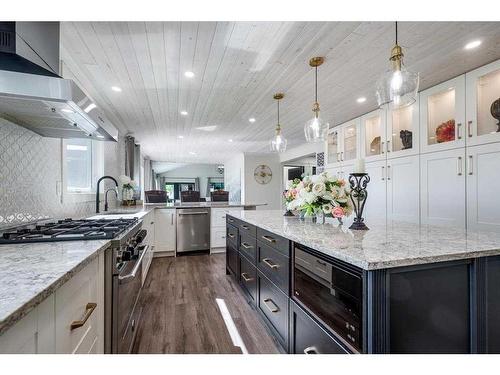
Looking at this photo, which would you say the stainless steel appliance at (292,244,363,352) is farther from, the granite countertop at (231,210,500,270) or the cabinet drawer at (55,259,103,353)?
the cabinet drawer at (55,259,103,353)

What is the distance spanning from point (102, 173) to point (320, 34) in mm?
3006

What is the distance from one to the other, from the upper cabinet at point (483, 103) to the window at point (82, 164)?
3.78 metres

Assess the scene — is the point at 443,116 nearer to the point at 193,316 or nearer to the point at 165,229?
the point at 193,316

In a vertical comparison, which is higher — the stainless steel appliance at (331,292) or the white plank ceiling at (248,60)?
the white plank ceiling at (248,60)

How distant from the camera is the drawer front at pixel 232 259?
269cm

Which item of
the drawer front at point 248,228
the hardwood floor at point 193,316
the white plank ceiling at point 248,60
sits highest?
the white plank ceiling at point 248,60

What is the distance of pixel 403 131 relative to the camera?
10.2 feet

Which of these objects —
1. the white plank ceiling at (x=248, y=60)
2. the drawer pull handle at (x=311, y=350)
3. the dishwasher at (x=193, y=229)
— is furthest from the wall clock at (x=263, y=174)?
the drawer pull handle at (x=311, y=350)

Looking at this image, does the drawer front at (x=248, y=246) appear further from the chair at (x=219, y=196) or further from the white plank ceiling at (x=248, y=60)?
the chair at (x=219, y=196)

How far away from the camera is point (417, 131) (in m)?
2.90

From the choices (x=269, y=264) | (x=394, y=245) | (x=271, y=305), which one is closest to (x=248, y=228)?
(x=269, y=264)

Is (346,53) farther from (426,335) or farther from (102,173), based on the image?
(102,173)

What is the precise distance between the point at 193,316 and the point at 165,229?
2213 mm

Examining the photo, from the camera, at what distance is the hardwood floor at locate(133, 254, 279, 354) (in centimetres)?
171
